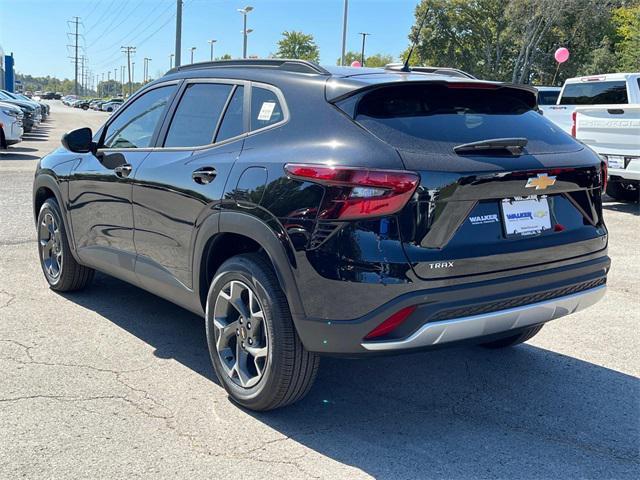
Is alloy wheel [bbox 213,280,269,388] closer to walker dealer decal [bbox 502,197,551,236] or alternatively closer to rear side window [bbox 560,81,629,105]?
walker dealer decal [bbox 502,197,551,236]

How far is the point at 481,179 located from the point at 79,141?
123 inches

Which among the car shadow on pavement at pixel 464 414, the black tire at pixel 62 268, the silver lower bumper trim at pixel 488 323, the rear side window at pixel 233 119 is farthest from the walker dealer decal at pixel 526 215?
the black tire at pixel 62 268

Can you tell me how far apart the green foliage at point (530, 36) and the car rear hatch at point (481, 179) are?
3008cm

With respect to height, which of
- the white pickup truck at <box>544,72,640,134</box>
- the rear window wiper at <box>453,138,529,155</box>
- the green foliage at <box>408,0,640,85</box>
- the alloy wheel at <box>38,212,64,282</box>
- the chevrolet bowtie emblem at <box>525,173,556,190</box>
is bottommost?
the alloy wheel at <box>38,212,64,282</box>

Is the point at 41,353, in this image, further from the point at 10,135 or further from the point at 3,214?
the point at 10,135

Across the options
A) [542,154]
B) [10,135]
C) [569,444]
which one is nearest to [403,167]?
[542,154]

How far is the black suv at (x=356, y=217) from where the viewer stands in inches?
113

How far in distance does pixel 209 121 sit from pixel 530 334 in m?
2.43

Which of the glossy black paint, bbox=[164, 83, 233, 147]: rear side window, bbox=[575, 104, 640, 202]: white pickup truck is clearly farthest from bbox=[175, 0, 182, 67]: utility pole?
the glossy black paint

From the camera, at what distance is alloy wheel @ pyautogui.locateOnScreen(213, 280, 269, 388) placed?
11.0 feet

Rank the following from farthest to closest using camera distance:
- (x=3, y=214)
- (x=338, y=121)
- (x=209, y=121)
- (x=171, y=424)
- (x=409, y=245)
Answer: (x=3, y=214)
(x=209, y=121)
(x=171, y=424)
(x=338, y=121)
(x=409, y=245)

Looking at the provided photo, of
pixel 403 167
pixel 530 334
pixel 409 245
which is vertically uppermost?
pixel 403 167

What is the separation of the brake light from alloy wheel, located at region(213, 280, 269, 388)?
619 mm

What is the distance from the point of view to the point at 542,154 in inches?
129
